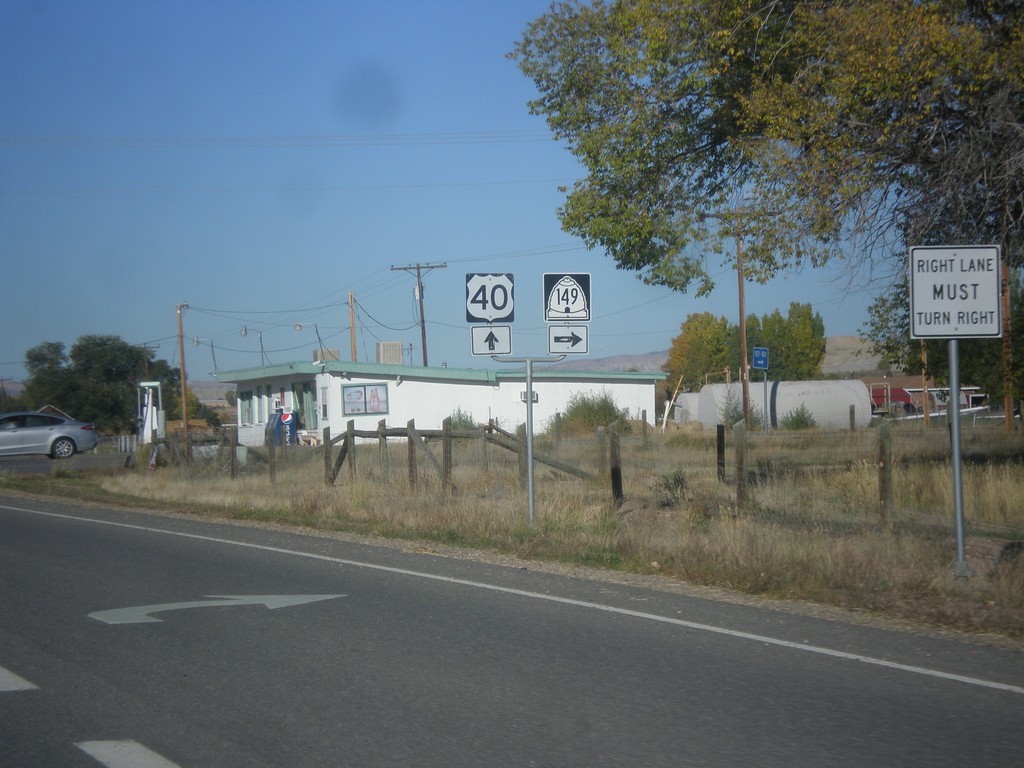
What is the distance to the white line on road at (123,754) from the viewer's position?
5047 millimetres

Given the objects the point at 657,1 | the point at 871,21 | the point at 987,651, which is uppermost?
the point at 657,1

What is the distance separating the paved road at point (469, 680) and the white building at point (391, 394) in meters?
31.6

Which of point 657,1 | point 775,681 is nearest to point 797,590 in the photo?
point 775,681

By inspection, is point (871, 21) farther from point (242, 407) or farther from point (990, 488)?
point (242, 407)

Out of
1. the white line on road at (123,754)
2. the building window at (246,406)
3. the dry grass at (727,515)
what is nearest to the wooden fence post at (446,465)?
the dry grass at (727,515)

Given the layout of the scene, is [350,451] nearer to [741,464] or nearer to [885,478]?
[741,464]

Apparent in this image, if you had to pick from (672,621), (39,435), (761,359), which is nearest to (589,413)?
(761,359)

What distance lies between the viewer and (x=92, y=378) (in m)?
73.8

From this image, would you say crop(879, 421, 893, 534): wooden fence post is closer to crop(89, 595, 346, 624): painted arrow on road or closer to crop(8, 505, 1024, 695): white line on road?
crop(8, 505, 1024, 695): white line on road

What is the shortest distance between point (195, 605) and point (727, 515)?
7.17 metres

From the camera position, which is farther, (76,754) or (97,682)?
(97,682)

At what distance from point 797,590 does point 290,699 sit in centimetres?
514

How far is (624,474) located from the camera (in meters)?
21.1

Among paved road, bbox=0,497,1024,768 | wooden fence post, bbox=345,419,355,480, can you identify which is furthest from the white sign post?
wooden fence post, bbox=345,419,355,480
